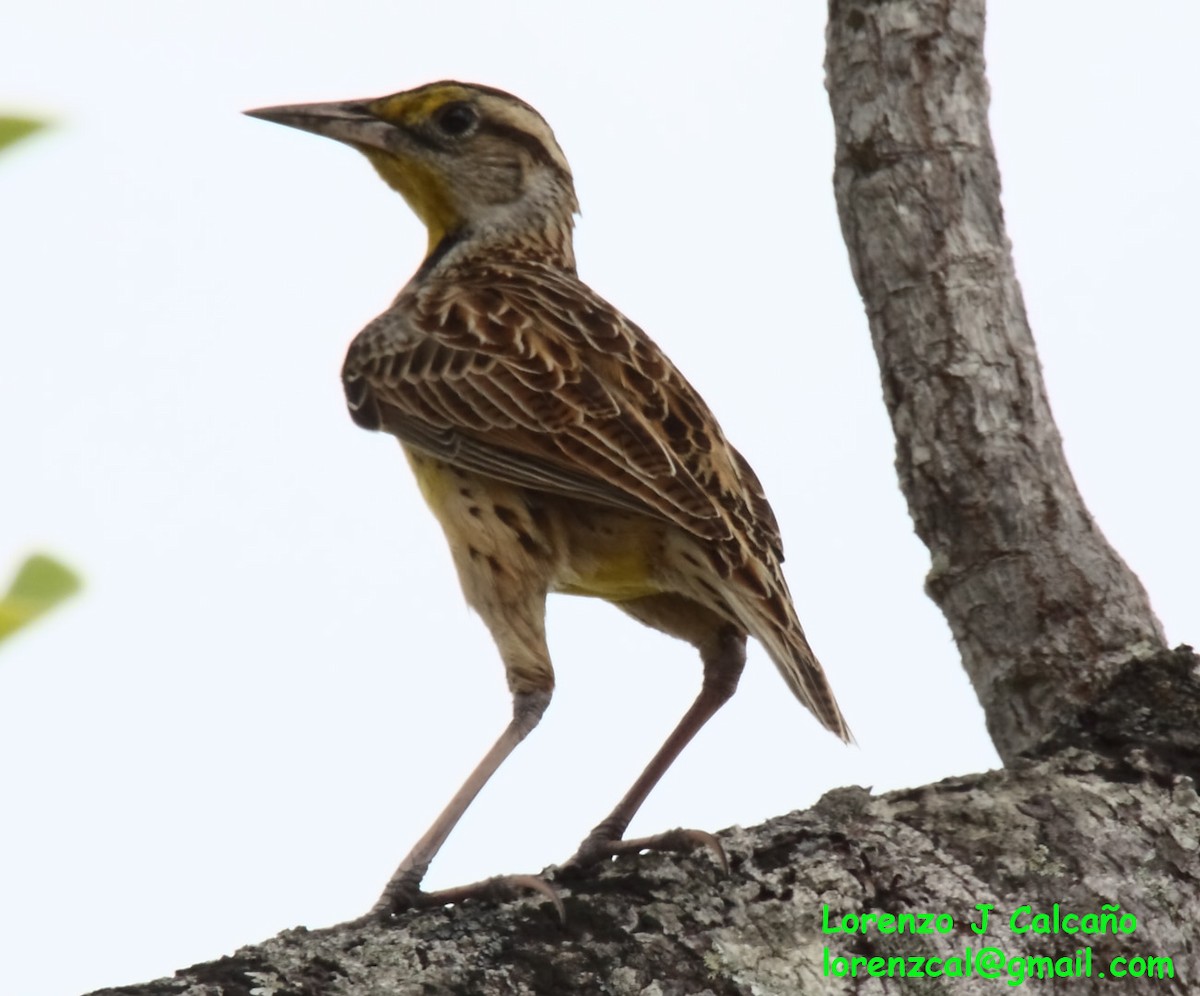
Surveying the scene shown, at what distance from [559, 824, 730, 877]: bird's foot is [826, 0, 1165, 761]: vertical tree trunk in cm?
146

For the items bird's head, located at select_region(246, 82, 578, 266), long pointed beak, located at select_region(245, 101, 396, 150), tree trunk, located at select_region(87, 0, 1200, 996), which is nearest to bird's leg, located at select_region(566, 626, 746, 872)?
tree trunk, located at select_region(87, 0, 1200, 996)

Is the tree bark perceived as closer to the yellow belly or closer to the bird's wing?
the bird's wing

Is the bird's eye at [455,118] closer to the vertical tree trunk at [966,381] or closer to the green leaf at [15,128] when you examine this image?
the vertical tree trunk at [966,381]

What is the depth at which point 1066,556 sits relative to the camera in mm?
5691

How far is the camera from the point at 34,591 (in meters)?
1.84

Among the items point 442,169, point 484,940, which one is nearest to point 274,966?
point 484,940

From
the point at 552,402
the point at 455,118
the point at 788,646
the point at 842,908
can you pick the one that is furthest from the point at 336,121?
the point at 842,908

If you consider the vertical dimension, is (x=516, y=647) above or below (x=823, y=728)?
above

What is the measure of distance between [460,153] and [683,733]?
339 centimetres

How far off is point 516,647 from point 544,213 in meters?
3.18

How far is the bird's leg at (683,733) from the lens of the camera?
5.27 metres

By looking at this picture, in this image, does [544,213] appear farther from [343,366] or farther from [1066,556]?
[1066,556]

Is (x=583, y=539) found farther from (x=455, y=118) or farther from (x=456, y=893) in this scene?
(x=455, y=118)

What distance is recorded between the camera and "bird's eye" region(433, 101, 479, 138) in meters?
8.27
